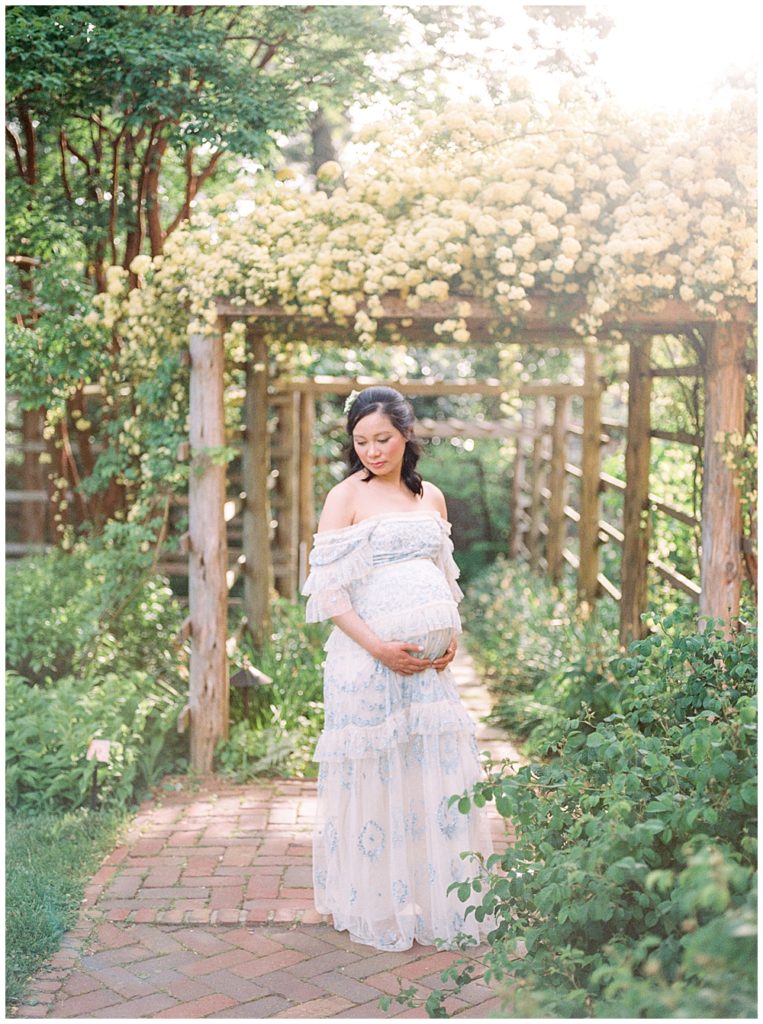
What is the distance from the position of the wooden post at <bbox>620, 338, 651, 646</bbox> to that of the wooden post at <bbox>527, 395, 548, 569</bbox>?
12.7 feet

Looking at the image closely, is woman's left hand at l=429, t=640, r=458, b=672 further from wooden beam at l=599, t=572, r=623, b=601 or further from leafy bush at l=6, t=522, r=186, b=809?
wooden beam at l=599, t=572, r=623, b=601

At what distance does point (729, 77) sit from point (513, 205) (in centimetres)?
104

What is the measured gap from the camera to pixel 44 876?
3.91m

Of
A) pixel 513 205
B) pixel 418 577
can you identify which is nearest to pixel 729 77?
pixel 513 205

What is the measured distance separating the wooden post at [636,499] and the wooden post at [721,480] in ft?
3.78

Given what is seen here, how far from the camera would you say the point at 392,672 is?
137 inches

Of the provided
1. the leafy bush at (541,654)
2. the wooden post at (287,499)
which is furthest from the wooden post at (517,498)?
the wooden post at (287,499)

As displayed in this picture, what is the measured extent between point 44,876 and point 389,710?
148 cm

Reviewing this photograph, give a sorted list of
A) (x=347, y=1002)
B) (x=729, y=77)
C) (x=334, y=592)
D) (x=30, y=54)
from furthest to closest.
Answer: (x=30, y=54) → (x=729, y=77) → (x=334, y=592) → (x=347, y=1002)

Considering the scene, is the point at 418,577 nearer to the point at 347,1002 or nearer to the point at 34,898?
the point at 347,1002

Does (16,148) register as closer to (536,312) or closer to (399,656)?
(536,312)

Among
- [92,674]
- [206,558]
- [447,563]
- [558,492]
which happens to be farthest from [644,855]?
[558,492]

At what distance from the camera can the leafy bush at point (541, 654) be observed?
538 centimetres

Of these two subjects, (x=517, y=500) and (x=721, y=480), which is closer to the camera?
(x=721, y=480)
